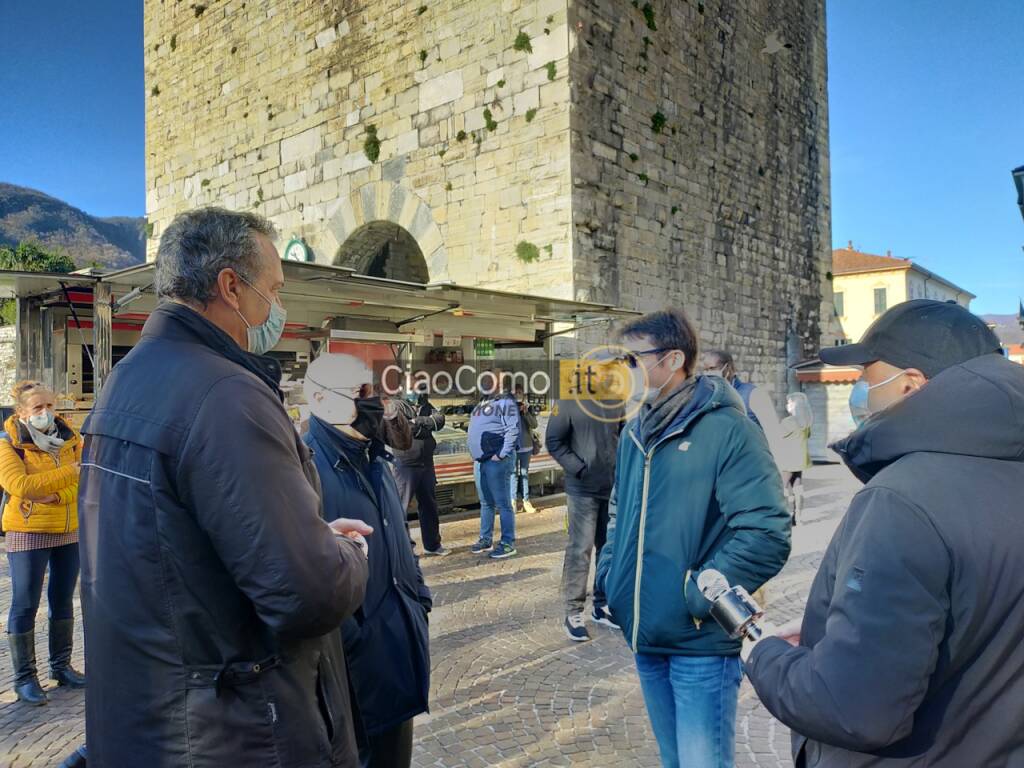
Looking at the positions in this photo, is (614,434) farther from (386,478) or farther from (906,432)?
(906,432)

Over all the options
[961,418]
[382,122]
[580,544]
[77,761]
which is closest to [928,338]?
[961,418]

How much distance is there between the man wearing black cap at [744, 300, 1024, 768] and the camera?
45.2 inches

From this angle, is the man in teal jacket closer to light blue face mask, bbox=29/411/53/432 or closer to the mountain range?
light blue face mask, bbox=29/411/53/432

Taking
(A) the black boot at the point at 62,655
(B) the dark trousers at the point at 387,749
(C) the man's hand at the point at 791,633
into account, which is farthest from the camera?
(A) the black boot at the point at 62,655

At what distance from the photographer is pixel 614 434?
5.07 m

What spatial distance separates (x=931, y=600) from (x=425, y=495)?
6001mm

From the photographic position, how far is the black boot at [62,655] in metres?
3.97

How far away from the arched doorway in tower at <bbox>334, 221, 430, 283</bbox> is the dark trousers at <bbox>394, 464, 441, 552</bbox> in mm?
5929

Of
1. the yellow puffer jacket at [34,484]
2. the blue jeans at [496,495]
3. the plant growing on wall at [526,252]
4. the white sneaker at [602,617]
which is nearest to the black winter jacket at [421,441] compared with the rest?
the blue jeans at [496,495]

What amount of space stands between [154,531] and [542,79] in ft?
33.2

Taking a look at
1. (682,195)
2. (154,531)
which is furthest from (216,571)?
(682,195)

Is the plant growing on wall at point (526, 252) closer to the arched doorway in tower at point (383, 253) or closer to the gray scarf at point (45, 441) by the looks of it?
the arched doorway in tower at point (383, 253)

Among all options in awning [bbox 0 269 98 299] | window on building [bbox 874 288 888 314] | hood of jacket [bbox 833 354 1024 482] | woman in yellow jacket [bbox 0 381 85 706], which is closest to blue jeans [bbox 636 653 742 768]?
hood of jacket [bbox 833 354 1024 482]

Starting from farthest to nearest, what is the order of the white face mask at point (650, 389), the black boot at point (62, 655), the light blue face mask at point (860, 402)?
the black boot at point (62, 655), the white face mask at point (650, 389), the light blue face mask at point (860, 402)
